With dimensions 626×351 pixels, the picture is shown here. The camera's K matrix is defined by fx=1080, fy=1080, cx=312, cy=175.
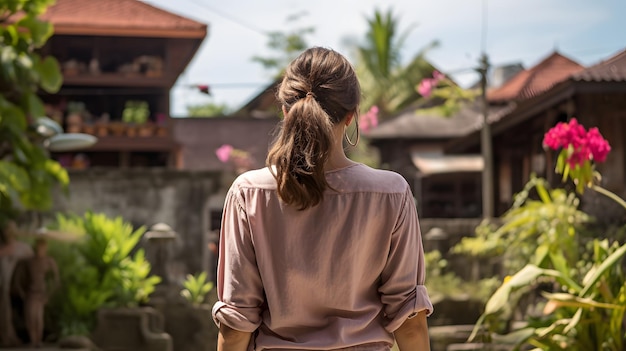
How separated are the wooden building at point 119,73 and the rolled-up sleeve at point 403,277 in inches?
826

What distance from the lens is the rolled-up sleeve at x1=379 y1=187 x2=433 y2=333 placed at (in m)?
2.82

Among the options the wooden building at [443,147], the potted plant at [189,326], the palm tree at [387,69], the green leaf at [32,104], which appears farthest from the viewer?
the palm tree at [387,69]

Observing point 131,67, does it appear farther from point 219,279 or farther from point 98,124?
point 219,279

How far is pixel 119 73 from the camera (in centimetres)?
2472

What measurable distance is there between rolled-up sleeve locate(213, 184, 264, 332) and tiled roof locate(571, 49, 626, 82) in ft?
33.7

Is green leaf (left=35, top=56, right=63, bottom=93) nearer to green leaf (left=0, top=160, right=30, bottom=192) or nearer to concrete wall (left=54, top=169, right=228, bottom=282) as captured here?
green leaf (left=0, top=160, right=30, bottom=192)

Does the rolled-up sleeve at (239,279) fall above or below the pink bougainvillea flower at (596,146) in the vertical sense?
below

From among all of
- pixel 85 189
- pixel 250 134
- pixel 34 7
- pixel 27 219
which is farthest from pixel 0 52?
pixel 250 134

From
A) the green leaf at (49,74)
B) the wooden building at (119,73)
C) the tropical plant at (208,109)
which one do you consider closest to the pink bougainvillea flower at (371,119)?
the wooden building at (119,73)

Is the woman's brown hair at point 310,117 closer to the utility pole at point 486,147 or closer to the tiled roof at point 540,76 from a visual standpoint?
the utility pole at point 486,147

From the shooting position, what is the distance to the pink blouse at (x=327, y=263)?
9.12 feet

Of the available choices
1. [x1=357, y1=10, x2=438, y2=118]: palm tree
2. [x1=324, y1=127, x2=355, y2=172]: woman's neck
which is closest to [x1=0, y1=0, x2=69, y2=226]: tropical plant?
[x1=324, y1=127, x2=355, y2=172]: woman's neck

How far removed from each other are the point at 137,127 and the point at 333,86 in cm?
2210

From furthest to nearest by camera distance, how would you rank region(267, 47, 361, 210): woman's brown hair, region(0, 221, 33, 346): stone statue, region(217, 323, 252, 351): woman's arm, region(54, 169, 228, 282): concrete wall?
region(54, 169, 228, 282): concrete wall < region(0, 221, 33, 346): stone statue < region(217, 323, 252, 351): woman's arm < region(267, 47, 361, 210): woman's brown hair
